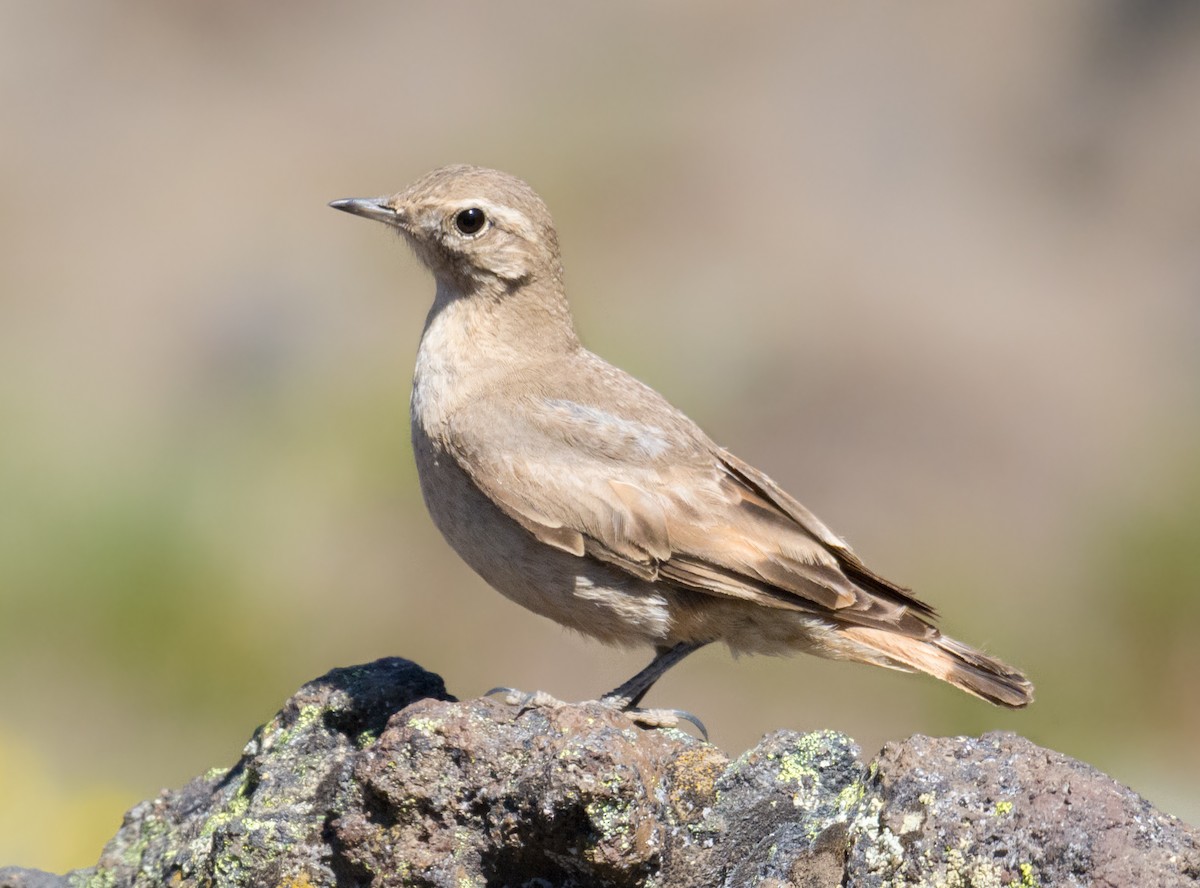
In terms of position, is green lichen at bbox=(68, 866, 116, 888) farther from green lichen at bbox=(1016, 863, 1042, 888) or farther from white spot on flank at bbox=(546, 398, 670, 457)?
green lichen at bbox=(1016, 863, 1042, 888)

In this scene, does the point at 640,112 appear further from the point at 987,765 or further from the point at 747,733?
the point at 987,765

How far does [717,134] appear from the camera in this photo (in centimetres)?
2372

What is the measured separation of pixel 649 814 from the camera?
5.22 metres

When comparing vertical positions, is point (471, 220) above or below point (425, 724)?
above

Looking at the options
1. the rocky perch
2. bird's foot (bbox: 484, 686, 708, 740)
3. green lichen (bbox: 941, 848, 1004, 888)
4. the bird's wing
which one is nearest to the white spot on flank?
the bird's wing

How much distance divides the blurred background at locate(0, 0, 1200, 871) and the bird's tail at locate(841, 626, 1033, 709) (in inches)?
76.4

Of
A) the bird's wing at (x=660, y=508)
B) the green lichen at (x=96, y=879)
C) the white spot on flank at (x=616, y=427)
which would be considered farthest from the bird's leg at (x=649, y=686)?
the green lichen at (x=96, y=879)

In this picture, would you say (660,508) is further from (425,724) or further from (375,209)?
(375,209)

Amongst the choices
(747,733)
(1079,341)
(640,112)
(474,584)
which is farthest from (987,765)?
(640,112)

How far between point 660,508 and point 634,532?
0.57 feet

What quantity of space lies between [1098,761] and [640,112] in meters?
13.8

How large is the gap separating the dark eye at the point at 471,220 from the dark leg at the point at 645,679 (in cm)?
212

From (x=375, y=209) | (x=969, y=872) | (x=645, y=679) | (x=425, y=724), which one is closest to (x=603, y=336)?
(x=375, y=209)

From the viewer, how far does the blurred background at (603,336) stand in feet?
41.9
